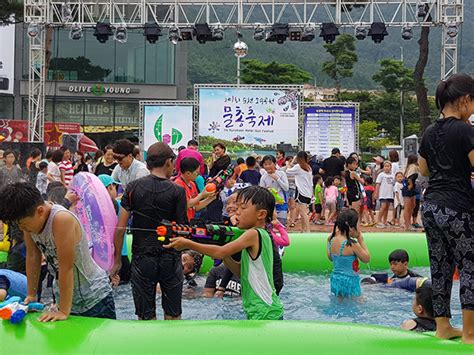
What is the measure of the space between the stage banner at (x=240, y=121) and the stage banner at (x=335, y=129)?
2.87 ft

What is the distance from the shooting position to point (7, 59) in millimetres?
36375

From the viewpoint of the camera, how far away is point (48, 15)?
20.0 meters

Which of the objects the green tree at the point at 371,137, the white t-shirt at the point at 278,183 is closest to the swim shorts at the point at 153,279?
the white t-shirt at the point at 278,183

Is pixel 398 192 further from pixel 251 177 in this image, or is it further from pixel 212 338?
pixel 212 338

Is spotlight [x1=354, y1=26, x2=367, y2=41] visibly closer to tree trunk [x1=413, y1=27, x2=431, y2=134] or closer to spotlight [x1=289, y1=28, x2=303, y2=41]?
spotlight [x1=289, y1=28, x2=303, y2=41]

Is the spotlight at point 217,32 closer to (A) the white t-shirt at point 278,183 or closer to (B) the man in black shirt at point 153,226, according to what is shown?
(A) the white t-shirt at point 278,183

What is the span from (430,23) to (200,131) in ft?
25.1

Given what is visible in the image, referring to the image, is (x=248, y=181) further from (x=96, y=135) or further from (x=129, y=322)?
(x=96, y=135)

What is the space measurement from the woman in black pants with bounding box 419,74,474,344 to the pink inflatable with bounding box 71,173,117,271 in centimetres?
246

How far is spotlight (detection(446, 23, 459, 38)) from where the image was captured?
1864 centimetres

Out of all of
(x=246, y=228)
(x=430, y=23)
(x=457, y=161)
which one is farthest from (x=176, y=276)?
(x=430, y=23)

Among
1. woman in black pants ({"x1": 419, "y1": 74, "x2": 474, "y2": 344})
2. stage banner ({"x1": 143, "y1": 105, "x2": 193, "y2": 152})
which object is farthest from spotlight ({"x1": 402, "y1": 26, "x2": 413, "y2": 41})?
woman in black pants ({"x1": 419, "y1": 74, "x2": 474, "y2": 344})

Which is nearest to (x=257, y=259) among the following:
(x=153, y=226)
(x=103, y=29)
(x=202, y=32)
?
(x=153, y=226)

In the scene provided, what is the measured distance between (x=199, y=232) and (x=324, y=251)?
4.86 m
